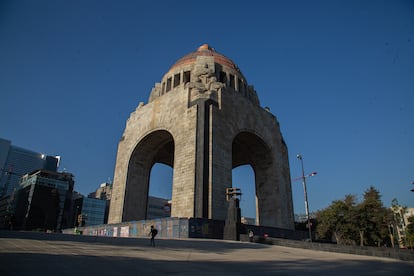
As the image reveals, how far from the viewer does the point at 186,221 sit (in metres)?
18.2

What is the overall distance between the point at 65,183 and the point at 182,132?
7216 cm

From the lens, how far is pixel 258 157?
30.1 metres

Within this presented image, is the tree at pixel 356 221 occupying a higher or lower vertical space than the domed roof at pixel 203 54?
lower

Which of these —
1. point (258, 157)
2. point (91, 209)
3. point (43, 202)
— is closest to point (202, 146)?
point (258, 157)

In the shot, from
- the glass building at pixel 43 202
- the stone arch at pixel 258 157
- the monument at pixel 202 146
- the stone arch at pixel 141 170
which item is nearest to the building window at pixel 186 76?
the monument at pixel 202 146

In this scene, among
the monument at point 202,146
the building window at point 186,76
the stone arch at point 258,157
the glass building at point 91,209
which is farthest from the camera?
the glass building at point 91,209

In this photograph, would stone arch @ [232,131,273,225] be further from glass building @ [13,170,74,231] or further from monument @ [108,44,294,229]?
glass building @ [13,170,74,231]

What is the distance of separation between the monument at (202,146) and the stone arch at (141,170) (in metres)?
0.09

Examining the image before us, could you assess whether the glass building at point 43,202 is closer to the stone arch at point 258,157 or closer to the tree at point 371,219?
the stone arch at point 258,157

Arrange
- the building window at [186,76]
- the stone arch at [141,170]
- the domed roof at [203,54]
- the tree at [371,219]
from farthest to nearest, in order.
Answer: the tree at [371,219] → the domed roof at [203,54] → the building window at [186,76] → the stone arch at [141,170]

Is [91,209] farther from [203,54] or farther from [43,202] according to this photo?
[203,54]

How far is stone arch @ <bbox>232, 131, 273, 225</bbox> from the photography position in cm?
2875

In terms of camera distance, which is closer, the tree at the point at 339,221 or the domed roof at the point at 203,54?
the domed roof at the point at 203,54

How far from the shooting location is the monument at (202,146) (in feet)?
71.2
